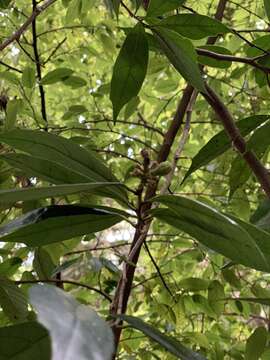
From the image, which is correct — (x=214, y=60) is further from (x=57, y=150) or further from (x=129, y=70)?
(x=57, y=150)

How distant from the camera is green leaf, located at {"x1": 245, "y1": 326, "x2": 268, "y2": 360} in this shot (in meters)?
0.72

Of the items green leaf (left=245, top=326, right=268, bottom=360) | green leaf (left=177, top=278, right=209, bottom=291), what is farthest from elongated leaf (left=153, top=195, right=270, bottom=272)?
green leaf (left=177, top=278, right=209, bottom=291)

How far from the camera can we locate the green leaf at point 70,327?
0.23 m

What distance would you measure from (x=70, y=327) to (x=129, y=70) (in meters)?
0.40

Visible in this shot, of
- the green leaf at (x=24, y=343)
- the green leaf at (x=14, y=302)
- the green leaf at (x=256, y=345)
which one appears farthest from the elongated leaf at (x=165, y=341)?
the green leaf at (x=256, y=345)

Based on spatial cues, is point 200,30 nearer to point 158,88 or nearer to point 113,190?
point 113,190

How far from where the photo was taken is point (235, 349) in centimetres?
103

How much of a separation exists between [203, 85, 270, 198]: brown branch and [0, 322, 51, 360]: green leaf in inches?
15.1

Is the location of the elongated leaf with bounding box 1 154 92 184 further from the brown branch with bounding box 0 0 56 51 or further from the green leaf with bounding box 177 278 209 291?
the green leaf with bounding box 177 278 209 291

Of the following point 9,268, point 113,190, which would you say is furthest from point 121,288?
point 9,268

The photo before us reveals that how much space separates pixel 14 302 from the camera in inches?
24.0

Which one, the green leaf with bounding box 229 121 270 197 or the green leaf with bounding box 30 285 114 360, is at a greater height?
the green leaf with bounding box 229 121 270 197

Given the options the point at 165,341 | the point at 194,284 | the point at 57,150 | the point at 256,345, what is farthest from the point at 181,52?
the point at 194,284

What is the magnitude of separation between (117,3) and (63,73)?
18.1 inches
